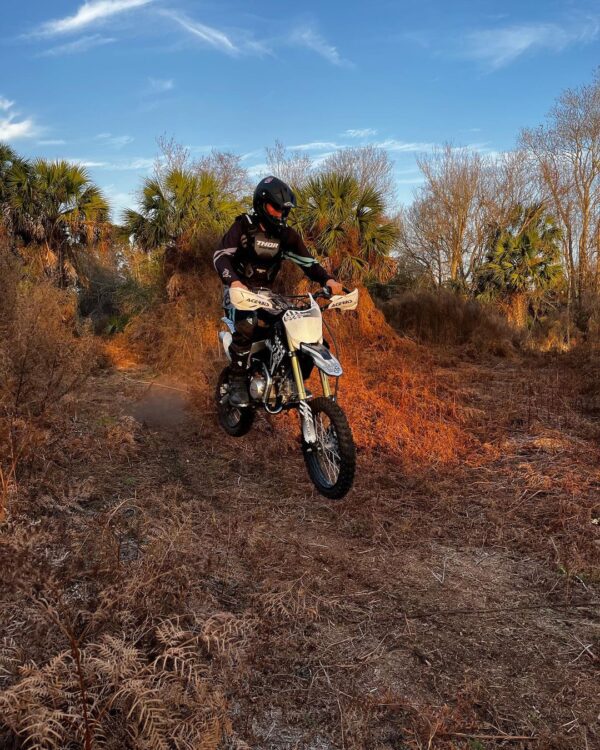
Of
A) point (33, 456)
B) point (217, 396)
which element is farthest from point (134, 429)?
point (33, 456)

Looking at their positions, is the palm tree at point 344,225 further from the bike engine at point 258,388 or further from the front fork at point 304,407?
the front fork at point 304,407

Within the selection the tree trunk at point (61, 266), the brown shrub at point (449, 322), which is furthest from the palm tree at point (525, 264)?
the tree trunk at point (61, 266)

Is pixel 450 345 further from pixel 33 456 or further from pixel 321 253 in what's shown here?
pixel 33 456

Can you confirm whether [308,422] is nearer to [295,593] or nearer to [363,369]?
[295,593]

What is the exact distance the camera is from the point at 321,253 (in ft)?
47.9

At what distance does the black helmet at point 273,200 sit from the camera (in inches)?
188

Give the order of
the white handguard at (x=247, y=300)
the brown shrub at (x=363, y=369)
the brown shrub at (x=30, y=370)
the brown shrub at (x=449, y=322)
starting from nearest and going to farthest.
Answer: the white handguard at (x=247, y=300)
the brown shrub at (x=30, y=370)
the brown shrub at (x=363, y=369)
the brown shrub at (x=449, y=322)

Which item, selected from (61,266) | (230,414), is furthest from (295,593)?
(61,266)

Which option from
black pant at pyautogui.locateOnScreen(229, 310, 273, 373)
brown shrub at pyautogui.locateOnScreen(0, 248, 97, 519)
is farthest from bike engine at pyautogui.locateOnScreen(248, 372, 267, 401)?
brown shrub at pyautogui.locateOnScreen(0, 248, 97, 519)

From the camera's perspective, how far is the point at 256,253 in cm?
523

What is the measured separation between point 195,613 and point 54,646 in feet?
2.20

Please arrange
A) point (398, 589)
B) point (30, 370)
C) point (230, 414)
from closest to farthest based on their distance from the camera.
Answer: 1. point (398, 589)
2. point (30, 370)
3. point (230, 414)

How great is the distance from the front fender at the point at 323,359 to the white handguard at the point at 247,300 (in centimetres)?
47

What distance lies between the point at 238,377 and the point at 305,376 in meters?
1.02
